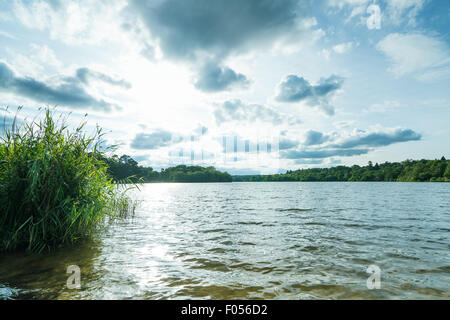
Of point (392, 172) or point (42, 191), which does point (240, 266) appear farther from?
point (392, 172)

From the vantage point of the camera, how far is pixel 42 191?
7.13 meters

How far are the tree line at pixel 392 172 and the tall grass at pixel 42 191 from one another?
161 metres

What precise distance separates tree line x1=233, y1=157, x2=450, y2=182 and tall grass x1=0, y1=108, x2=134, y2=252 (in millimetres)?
160868

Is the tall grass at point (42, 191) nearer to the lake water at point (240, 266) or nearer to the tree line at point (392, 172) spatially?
the lake water at point (240, 266)

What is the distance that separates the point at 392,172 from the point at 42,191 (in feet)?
571

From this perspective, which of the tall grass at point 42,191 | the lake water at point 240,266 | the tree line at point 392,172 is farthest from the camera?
the tree line at point 392,172

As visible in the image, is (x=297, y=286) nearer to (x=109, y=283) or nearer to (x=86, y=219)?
(x=109, y=283)

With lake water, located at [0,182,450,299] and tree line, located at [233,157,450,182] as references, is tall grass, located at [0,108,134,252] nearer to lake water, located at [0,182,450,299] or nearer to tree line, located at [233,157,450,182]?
lake water, located at [0,182,450,299]

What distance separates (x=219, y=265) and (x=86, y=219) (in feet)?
15.3

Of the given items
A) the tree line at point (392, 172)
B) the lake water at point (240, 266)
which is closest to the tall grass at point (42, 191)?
the lake water at point (240, 266)

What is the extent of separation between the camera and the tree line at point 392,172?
126 m

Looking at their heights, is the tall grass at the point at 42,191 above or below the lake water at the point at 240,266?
above

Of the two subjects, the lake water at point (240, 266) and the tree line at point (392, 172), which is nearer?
the lake water at point (240, 266)
